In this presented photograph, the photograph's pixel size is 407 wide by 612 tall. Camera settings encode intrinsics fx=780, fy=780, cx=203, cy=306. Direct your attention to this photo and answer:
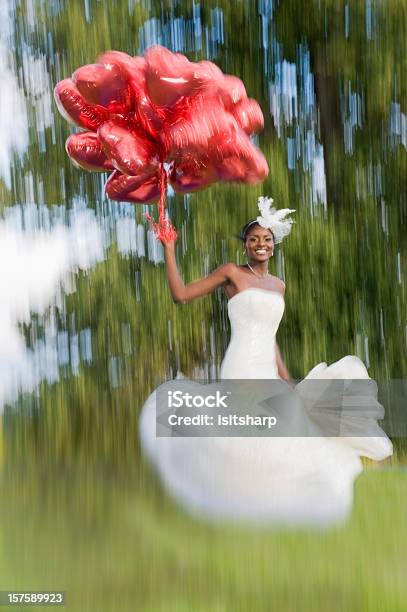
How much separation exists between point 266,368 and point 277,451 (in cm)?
25

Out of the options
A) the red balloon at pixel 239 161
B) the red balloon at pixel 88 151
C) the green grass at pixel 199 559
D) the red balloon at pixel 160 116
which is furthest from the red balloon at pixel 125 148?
the green grass at pixel 199 559

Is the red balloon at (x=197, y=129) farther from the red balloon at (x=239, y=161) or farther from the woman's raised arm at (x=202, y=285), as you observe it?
the woman's raised arm at (x=202, y=285)

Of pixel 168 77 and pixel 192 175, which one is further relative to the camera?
pixel 192 175

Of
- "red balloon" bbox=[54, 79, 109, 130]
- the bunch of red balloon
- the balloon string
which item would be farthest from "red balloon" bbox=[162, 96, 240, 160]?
"red balloon" bbox=[54, 79, 109, 130]

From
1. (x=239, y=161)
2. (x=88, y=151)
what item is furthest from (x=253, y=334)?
(x=88, y=151)

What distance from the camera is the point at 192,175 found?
8.13 ft

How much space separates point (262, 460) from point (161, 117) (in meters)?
1.06

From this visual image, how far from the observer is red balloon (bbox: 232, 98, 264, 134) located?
94.3 inches

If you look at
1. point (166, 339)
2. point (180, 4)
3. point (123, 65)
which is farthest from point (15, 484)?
point (180, 4)

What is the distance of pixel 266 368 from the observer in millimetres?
2330

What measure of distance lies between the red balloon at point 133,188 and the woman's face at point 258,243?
0.36 metres

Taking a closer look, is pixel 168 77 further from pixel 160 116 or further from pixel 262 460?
pixel 262 460

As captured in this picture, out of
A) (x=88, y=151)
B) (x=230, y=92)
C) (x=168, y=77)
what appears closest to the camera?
(x=168, y=77)

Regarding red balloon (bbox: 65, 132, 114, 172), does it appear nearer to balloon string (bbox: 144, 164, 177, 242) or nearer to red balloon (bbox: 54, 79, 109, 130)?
red balloon (bbox: 54, 79, 109, 130)
